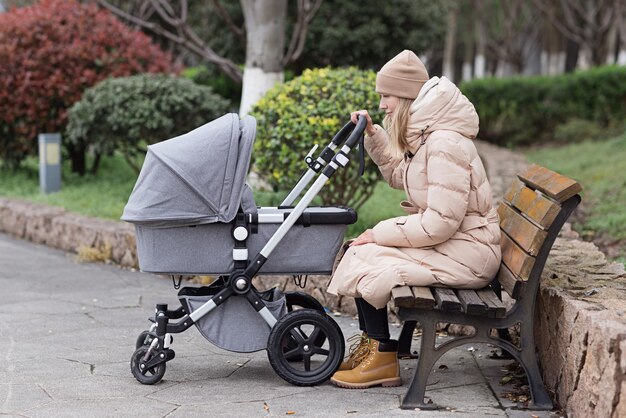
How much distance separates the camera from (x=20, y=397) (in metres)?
4.46

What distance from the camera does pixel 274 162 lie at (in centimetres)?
751

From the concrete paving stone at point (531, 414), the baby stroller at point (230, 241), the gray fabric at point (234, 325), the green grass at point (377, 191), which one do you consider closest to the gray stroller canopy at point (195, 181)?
the baby stroller at point (230, 241)

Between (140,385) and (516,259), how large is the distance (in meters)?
1.85

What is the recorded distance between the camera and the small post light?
35.4 feet

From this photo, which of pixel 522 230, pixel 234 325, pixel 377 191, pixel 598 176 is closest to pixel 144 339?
pixel 234 325

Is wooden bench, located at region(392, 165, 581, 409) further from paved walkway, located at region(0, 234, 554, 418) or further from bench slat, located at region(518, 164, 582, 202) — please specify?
paved walkway, located at region(0, 234, 554, 418)

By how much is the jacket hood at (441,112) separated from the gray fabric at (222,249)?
2.04 feet

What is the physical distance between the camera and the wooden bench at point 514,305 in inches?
166

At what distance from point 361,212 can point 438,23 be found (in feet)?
34.9

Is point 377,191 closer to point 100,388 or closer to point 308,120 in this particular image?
point 308,120

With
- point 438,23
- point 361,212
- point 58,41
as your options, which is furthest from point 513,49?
point 361,212

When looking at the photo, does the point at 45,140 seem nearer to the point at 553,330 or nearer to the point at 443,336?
the point at 443,336

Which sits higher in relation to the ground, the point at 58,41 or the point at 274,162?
the point at 58,41

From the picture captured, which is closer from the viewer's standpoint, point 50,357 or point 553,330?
point 553,330
